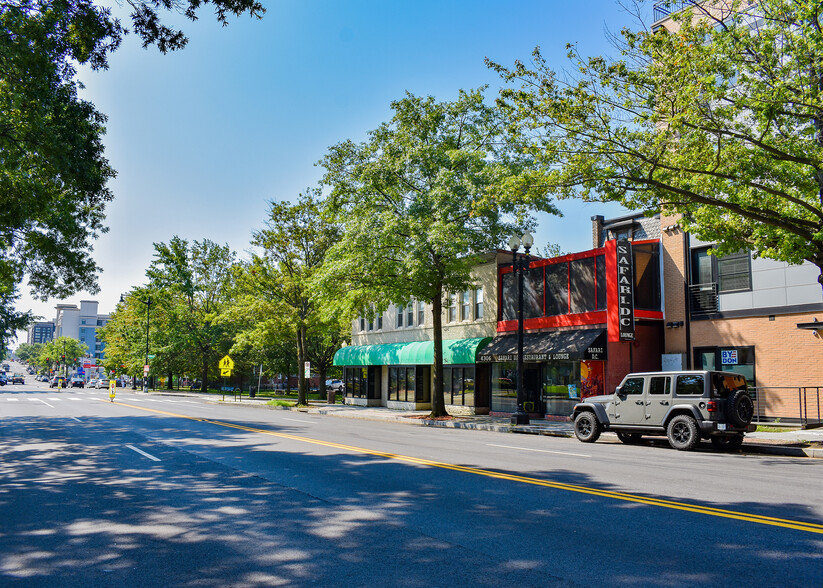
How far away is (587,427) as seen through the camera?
1680 centimetres

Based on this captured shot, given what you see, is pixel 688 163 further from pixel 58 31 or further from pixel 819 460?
pixel 58 31

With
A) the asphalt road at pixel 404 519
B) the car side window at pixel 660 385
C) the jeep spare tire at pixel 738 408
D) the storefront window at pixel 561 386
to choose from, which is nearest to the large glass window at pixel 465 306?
the storefront window at pixel 561 386

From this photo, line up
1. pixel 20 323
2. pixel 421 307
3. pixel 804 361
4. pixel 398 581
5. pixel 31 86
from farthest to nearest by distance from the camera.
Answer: pixel 20 323 → pixel 421 307 → pixel 804 361 → pixel 31 86 → pixel 398 581

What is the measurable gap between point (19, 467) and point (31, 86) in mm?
7735

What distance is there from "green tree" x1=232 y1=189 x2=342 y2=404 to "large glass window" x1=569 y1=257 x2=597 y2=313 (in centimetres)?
1536

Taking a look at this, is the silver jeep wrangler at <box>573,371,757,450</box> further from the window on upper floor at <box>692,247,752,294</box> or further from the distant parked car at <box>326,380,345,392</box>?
the distant parked car at <box>326,380,345,392</box>

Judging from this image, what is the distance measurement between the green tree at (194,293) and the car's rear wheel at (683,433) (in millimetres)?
51196

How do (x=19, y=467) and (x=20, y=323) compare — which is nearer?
(x=19, y=467)

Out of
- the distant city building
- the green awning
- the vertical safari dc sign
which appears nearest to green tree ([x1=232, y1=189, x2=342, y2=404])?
the green awning

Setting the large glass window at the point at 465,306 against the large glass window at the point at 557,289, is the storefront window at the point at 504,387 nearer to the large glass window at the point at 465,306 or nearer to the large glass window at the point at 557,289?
the large glass window at the point at 557,289

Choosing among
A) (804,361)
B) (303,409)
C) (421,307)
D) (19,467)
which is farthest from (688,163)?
(303,409)

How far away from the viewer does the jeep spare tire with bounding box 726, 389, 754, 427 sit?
14.1m

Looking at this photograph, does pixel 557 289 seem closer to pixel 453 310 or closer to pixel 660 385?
pixel 453 310

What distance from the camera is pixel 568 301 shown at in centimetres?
2522
